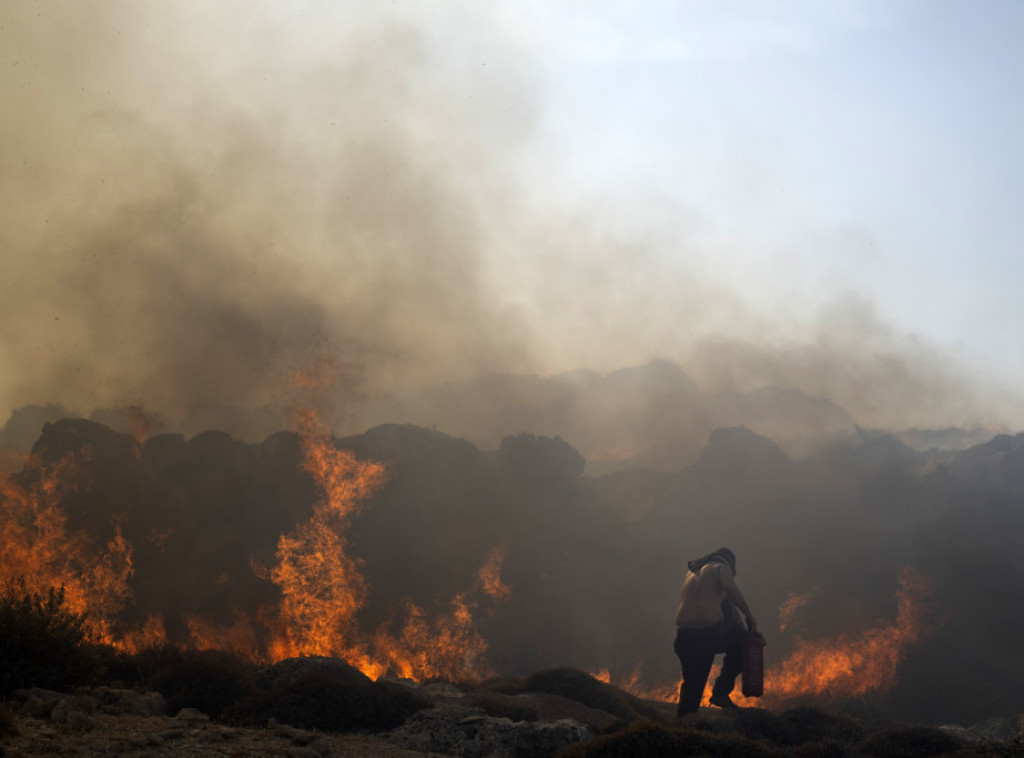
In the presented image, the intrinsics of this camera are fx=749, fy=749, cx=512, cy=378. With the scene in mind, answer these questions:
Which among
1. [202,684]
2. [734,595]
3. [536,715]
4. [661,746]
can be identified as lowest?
[536,715]

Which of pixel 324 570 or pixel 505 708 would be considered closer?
pixel 505 708

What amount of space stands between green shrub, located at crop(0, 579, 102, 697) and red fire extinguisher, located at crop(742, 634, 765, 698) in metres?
9.96

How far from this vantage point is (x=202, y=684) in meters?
12.4

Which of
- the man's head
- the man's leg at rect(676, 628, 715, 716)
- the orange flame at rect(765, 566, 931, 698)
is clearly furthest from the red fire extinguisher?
the orange flame at rect(765, 566, 931, 698)

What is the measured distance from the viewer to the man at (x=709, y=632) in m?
12.2

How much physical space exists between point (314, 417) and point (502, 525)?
9.30 meters

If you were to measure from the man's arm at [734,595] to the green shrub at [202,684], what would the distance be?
7.93 metres

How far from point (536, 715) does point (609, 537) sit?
777 inches

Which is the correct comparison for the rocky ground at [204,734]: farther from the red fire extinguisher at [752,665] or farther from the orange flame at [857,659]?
the orange flame at [857,659]

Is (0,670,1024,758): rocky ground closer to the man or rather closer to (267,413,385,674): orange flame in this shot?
the man

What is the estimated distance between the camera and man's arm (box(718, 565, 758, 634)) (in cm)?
1190

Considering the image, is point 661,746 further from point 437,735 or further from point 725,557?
point 725,557

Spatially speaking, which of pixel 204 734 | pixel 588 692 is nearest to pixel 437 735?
pixel 204 734

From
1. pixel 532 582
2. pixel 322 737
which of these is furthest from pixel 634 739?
pixel 532 582
